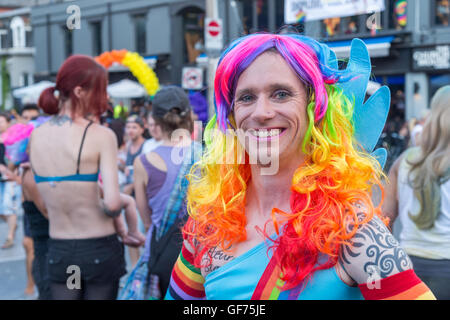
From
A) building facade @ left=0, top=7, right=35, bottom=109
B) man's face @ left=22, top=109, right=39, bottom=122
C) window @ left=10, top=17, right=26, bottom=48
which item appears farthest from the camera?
window @ left=10, top=17, right=26, bottom=48

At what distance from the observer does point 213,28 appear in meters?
8.87

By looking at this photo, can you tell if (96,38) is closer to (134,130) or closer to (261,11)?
(261,11)

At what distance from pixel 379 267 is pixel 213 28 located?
7936 mm

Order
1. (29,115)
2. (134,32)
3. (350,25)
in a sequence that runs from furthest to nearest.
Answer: (134,32), (350,25), (29,115)

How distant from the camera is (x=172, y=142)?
3.37 metres

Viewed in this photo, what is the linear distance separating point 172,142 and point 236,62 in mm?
1867

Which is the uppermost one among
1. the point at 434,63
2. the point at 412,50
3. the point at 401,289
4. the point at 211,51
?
the point at 412,50

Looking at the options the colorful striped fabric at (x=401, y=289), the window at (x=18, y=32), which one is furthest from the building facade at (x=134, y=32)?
the colorful striped fabric at (x=401, y=289)

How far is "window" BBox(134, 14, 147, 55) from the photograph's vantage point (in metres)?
23.8

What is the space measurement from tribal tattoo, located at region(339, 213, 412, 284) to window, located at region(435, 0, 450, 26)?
1622 centimetres

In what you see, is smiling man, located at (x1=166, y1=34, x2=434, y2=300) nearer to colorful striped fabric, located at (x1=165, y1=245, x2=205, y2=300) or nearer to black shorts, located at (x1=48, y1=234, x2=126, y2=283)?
colorful striped fabric, located at (x1=165, y1=245, x2=205, y2=300)

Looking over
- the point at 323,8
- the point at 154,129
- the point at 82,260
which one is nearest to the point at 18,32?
the point at 323,8

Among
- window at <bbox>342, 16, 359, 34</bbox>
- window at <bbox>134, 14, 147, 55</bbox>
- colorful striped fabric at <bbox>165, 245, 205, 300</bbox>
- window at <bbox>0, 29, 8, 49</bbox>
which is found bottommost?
colorful striped fabric at <bbox>165, 245, 205, 300</bbox>

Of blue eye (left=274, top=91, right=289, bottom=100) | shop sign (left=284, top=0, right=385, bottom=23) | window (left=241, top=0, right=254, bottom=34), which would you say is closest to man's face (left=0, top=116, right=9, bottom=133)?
shop sign (left=284, top=0, right=385, bottom=23)
